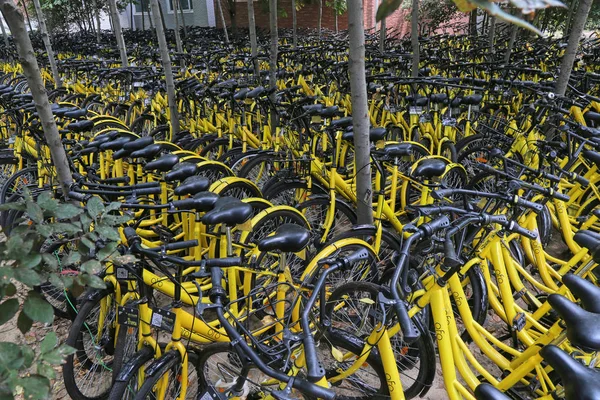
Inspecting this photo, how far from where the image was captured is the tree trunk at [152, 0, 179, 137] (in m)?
4.87

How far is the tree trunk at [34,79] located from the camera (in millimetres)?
2277

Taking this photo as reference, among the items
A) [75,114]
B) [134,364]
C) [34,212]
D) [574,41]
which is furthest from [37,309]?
[574,41]

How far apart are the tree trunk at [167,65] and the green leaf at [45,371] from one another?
457 cm

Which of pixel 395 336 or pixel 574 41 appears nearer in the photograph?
pixel 395 336

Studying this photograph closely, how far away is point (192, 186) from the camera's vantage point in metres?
2.74

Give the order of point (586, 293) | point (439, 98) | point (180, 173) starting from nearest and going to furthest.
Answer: point (586, 293) → point (180, 173) → point (439, 98)

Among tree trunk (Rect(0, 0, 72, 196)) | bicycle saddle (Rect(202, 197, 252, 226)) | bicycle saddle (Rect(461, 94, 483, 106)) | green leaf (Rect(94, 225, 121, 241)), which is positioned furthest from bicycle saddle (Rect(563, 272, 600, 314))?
bicycle saddle (Rect(461, 94, 483, 106))

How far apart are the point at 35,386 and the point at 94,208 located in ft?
2.20

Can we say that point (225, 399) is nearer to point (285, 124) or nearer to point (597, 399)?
point (597, 399)

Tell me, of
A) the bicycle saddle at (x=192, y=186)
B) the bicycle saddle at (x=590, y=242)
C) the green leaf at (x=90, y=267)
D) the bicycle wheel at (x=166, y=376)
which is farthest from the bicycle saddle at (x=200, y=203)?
the bicycle saddle at (x=590, y=242)

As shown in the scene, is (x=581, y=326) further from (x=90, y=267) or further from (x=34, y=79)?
(x=34, y=79)

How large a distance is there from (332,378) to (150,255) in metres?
1.20

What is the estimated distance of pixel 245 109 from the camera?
5.13m

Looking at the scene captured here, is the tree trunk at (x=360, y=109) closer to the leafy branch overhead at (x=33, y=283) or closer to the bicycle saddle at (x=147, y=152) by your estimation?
the bicycle saddle at (x=147, y=152)
